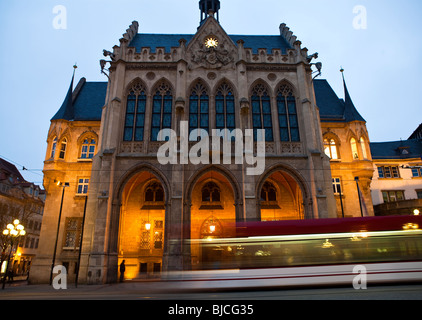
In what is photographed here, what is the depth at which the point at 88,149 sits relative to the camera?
25.6 m

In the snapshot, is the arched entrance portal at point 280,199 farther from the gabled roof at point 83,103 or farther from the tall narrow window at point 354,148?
the gabled roof at point 83,103

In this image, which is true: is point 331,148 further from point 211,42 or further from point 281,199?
point 211,42

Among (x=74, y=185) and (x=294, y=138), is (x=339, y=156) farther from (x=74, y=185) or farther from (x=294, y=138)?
(x=74, y=185)

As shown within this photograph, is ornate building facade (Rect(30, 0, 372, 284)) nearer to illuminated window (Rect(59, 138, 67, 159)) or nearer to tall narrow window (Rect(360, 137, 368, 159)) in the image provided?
illuminated window (Rect(59, 138, 67, 159))

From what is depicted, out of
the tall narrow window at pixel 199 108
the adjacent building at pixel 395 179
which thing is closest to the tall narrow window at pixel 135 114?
the tall narrow window at pixel 199 108

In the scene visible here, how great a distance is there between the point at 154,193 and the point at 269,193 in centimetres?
1031

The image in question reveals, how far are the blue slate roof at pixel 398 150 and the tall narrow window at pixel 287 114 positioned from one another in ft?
50.9

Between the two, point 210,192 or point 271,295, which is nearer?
point 271,295

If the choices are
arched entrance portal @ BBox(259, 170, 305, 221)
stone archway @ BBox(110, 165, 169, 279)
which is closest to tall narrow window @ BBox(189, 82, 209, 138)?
stone archway @ BBox(110, 165, 169, 279)

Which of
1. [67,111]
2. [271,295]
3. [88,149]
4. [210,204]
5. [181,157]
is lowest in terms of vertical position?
[271,295]

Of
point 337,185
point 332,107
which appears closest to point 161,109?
point 337,185

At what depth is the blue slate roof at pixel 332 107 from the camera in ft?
89.9

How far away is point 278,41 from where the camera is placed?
30.9 m
